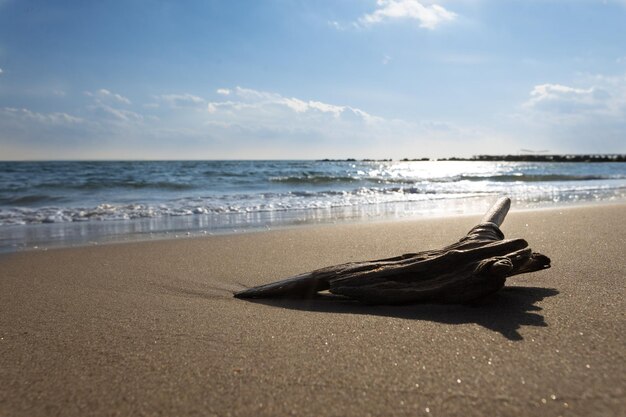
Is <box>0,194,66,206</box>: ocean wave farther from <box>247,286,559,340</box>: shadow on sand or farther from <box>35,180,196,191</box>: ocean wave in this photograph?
<box>247,286,559,340</box>: shadow on sand

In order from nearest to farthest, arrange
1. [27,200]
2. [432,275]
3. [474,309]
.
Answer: [474,309] → [432,275] → [27,200]

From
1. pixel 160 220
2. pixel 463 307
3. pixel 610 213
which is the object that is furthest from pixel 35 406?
pixel 610 213

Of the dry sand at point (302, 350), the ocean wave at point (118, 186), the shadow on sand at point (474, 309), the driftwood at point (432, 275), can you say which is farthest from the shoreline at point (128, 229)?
the ocean wave at point (118, 186)

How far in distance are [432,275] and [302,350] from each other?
102 cm

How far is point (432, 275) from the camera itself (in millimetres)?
2756

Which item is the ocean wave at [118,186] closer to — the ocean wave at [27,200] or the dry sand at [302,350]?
the ocean wave at [27,200]

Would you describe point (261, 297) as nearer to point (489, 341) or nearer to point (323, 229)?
point (489, 341)

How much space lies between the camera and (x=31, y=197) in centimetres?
1297

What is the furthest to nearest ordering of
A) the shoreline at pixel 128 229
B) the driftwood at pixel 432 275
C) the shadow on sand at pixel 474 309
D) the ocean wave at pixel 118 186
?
the ocean wave at pixel 118 186 < the shoreline at pixel 128 229 < the driftwood at pixel 432 275 < the shadow on sand at pixel 474 309

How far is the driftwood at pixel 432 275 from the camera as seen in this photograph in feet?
8.46

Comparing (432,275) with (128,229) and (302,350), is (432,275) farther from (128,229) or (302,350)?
(128,229)

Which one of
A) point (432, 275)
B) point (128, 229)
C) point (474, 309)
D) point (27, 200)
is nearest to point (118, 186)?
point (27, 200)

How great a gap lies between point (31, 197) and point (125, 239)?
8.64 meters

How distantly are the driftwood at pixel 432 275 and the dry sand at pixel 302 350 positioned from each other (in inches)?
4.0
